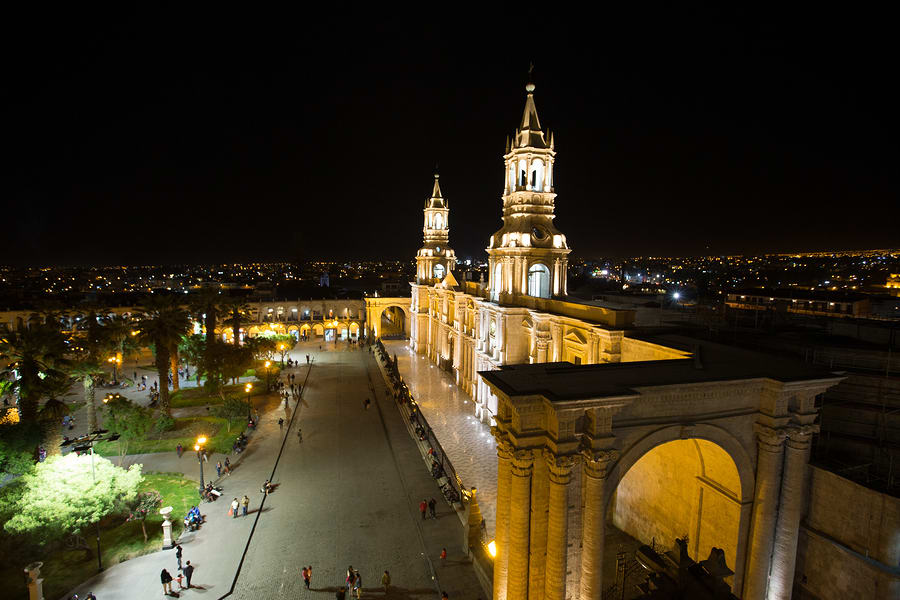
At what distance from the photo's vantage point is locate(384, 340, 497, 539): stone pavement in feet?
67.4

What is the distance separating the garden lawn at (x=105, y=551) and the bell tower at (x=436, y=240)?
31.2 metres

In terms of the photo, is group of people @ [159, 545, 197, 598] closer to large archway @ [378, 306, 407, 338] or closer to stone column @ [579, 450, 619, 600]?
stone column @ [579, 450, 619, 600]

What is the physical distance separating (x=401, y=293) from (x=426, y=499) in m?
45.0

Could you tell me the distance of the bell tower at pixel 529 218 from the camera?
27.6m

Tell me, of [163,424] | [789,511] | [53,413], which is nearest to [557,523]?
[789,511]

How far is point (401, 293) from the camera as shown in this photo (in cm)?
6331

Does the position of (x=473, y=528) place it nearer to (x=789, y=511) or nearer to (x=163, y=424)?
(x=789, y=511)

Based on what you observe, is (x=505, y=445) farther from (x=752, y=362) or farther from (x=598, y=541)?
(x=752, y=362)

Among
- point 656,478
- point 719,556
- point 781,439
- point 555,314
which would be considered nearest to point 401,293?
point 555,314

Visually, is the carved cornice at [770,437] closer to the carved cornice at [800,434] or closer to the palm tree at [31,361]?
the carved cornice at [800,434]

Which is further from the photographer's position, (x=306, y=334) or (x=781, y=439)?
(x=306, y=334)

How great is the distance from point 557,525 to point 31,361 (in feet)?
73.7

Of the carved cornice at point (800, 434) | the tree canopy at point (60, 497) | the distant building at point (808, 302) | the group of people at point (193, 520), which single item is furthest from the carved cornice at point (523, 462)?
the distant building at point (808, 302)

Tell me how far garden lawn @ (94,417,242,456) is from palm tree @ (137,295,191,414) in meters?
2.14
